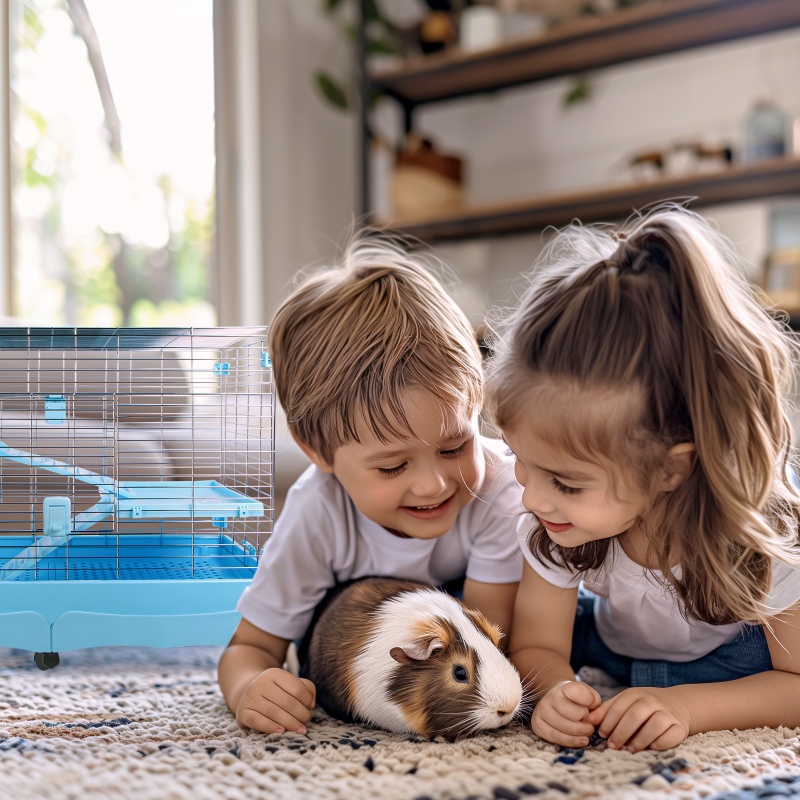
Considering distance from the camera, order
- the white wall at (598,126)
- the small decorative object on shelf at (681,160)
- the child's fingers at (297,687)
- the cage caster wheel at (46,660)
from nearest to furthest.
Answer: the child's fingers at (297,687) → the cage caster wheel at (46,660) → the small decorative object on shelf at (681,160) → the white wall at (598,126)

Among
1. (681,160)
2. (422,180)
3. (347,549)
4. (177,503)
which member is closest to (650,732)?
(347,549)

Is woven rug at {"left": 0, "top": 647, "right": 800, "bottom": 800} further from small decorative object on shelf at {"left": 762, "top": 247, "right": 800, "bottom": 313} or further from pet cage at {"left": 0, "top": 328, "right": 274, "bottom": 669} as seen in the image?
small decorative object on shelf at {"left": 762, "top": 247, "right": 800, "bottom": 313}

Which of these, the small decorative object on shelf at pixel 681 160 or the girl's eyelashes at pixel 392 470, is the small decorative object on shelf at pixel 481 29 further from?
the girl's eyelashes at pixel 392 470

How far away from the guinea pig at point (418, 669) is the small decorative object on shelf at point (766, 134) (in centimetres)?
168

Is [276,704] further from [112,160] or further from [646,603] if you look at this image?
[112,160]

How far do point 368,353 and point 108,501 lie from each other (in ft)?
1.27

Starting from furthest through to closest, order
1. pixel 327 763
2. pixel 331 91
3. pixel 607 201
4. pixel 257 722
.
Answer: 1. pixel 331 91
2. pixel 607 201
3. pixel 257 722
4. pixel 327 763

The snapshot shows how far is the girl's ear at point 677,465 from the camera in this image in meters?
0.74

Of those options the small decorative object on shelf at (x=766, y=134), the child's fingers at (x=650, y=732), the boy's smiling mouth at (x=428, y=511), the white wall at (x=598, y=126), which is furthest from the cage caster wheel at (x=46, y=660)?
the small decorative object on shelf at (x=766, y=134)

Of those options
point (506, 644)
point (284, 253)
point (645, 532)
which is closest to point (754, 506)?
point (645, 532)

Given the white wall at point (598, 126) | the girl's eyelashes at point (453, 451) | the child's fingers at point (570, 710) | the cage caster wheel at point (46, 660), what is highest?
the white wall at point (598, 126)

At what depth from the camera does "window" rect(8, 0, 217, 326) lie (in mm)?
2420

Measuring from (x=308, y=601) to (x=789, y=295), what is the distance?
156 centimetres

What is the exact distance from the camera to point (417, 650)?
0.77 m
